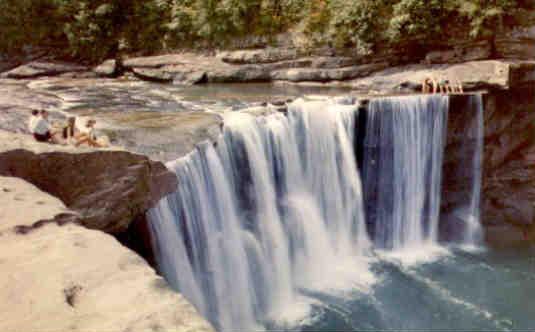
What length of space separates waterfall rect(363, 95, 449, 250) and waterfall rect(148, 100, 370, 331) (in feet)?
2.68

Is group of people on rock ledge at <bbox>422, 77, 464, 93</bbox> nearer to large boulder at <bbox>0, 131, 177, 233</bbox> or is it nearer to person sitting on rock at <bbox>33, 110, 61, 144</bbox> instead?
large boulder at <bbox>0, 131, 177, 233</bbox>

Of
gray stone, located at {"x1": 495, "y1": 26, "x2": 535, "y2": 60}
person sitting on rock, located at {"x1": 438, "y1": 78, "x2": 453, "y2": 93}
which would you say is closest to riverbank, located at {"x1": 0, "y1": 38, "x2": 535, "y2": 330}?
gray stone, located at {"x1": 495, "y1": 26, "x2": 535, "y2": 60}

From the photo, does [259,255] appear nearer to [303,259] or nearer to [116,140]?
[303,259]

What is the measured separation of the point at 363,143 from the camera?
1330cm

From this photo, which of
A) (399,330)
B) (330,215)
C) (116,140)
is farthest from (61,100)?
(399,330)

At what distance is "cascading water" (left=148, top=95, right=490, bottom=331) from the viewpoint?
9.06 m

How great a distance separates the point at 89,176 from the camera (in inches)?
232

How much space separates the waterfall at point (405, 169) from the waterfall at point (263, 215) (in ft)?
2.68

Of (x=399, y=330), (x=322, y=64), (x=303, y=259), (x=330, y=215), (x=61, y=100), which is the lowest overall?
(x=399, y=330)

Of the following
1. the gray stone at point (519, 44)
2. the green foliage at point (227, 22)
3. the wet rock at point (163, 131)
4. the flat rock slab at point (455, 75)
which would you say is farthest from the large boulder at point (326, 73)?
the wet rock at point (163, 131)

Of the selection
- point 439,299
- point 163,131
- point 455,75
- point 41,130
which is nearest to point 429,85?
point 455,75

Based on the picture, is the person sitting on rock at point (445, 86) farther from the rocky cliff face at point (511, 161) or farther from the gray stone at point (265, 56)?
the gray stone at point (265, 56)

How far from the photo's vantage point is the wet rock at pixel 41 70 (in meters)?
22.4

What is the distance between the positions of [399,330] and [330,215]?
3.88 metres
